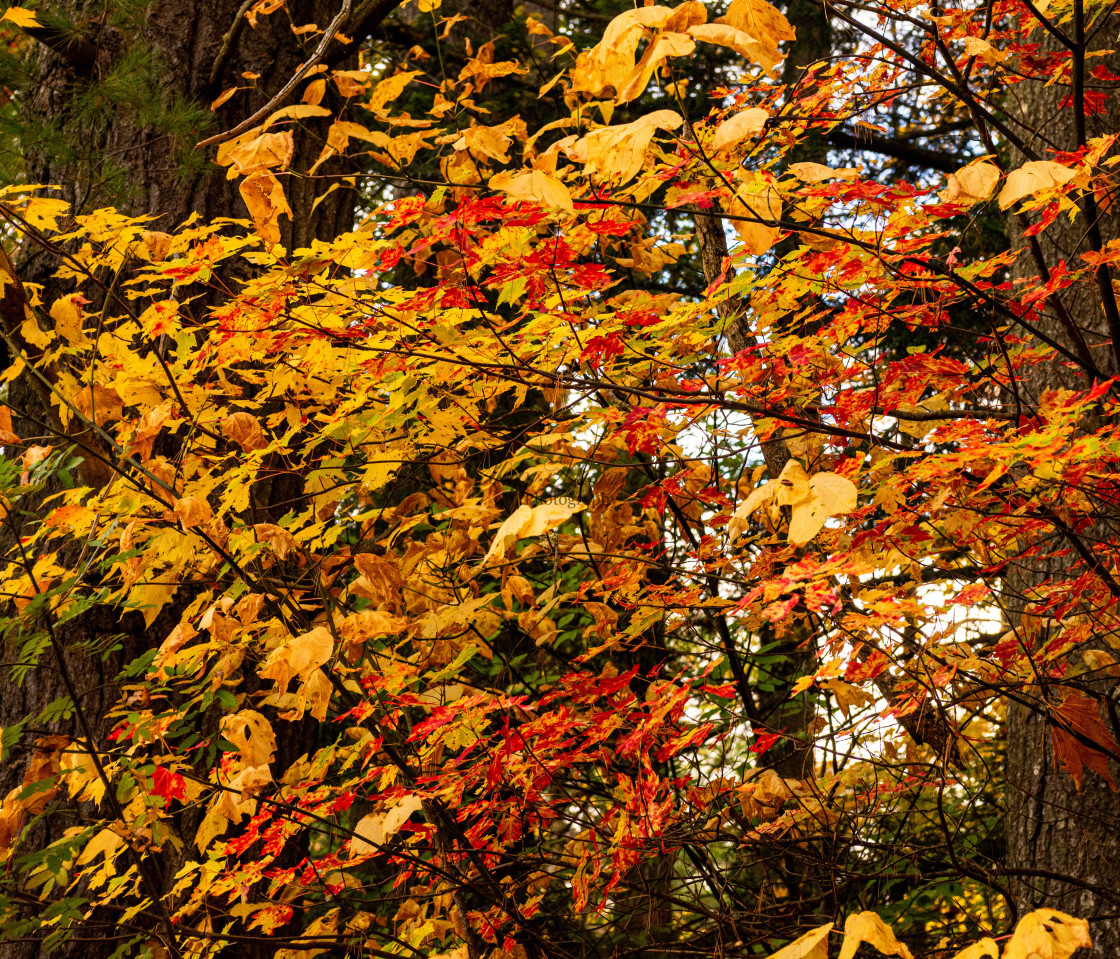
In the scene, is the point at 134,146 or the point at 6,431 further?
the point at 134,146

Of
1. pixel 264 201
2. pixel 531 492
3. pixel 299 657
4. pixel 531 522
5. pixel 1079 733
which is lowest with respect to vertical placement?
pixel 1079 733

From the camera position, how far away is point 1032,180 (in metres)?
1.31

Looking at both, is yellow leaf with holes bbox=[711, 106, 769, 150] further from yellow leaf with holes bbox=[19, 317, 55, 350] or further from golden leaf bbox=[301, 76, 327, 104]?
yellow leaf with holes bbox=[19, 317, 55, 350]

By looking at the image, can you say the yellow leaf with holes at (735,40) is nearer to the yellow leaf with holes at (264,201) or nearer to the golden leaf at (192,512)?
the yellow leaf with holes at (264,201)

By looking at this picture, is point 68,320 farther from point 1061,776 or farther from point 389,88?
point 1061,776

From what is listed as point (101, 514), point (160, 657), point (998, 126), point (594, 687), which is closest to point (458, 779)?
point (594, 687)

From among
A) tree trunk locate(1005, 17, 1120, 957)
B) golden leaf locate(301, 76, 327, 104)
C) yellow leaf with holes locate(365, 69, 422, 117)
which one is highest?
yellow leaf with holes locate(365, 69, 422, 117)

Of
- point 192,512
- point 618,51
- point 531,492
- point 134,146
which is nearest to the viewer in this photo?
point 618,51

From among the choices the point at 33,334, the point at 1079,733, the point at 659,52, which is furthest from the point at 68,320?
the point at 1079,733

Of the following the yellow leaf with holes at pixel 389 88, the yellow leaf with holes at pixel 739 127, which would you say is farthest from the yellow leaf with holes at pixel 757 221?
the yellow leaf with holes at pixel 389 88

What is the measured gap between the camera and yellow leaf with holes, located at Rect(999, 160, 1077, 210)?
1282mm

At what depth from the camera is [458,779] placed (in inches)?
91.5

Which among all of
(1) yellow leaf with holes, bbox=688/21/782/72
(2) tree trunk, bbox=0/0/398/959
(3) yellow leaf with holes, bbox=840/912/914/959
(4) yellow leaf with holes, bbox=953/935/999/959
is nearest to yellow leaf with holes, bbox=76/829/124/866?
(2) tree trunk, bbox=0/0/398/959

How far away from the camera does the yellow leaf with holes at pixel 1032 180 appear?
4.21 ft
